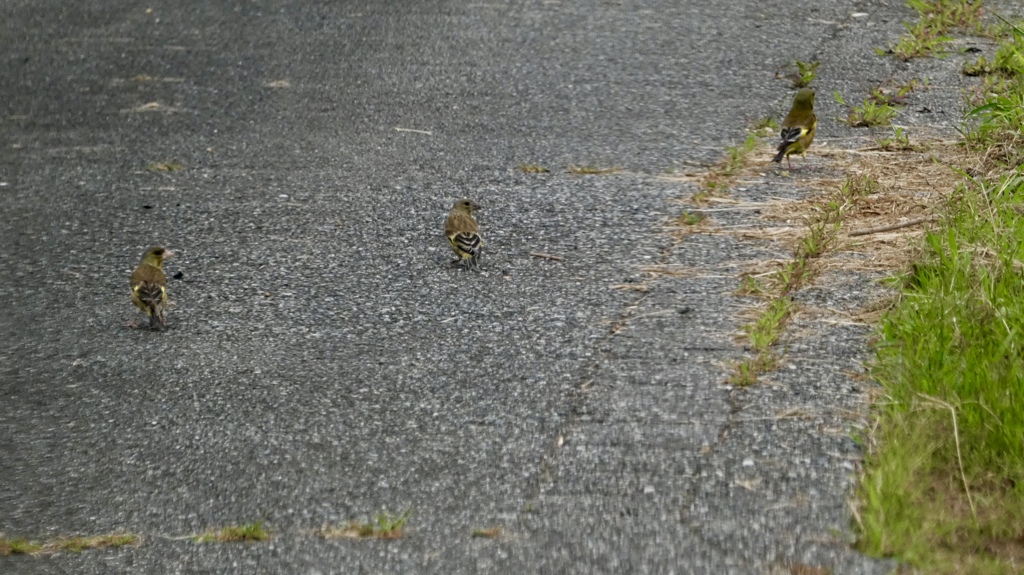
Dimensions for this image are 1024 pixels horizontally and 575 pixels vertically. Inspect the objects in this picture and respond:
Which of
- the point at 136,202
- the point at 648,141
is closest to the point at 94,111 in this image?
the point at 136,202

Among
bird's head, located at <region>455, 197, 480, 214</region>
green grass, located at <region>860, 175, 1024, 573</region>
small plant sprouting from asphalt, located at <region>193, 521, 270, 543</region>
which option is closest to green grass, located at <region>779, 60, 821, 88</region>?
bird's head, located at <region>455, 197, 480, 214</region>

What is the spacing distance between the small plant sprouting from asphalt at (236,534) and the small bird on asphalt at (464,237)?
7.96ft

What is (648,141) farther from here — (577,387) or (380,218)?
(577,387)

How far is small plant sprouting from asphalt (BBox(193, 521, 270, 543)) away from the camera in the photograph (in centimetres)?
444

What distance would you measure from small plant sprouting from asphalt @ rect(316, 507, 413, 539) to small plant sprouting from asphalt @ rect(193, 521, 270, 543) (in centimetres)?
20

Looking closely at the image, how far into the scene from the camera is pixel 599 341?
5.71 metres

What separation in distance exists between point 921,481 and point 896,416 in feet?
1.19

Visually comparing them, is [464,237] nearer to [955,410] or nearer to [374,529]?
[374,529]

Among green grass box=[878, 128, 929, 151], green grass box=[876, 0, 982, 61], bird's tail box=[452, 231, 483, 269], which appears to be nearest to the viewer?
bird's tail box=[452, 231, 483, 269]

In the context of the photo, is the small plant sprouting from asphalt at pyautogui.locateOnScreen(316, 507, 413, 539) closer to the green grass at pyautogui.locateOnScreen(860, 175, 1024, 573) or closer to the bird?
the green grass at pyautogui.locateOnScreen(860, 175, 1024, 573)

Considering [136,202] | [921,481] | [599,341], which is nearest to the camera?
[921,481]

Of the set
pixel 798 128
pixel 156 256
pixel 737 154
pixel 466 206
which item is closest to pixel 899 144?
pixel 798 128

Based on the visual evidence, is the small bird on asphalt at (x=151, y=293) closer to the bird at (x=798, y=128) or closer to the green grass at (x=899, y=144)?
the bird at (x=798, y=128)

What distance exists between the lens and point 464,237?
6672 mm
